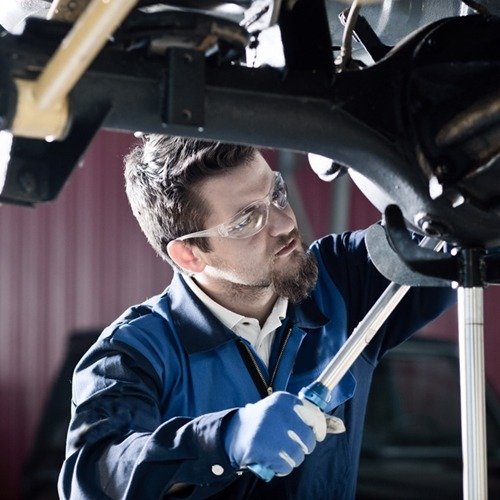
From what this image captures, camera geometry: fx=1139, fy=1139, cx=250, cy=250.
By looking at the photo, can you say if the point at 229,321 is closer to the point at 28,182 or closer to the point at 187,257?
the point at 187,257

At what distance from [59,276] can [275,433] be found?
4.44 metres

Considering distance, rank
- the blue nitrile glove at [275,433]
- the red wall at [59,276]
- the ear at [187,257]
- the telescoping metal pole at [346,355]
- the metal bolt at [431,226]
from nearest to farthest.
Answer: the metal bolt at [431,226] → the blue nitrile glove at [275,433] → the telescoping metal pole at [346,355] → the ear at [187,257] → the red wall at [59,276]

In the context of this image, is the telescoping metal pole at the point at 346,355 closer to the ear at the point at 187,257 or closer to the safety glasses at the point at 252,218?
the safety glasses at the point at 252,218

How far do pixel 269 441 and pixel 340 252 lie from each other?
87 centimetres

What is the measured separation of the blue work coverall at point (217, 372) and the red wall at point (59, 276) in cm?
357

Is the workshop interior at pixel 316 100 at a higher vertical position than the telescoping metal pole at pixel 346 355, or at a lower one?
higher

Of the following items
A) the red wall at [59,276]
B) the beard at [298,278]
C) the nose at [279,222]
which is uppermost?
the red wall at [59,276]

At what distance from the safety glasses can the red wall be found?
11.6ft

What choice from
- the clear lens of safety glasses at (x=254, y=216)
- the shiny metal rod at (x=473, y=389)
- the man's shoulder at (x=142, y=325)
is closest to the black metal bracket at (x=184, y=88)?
the shiny metal rod at (x=473, y=389)

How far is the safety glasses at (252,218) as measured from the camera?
7.36 ft

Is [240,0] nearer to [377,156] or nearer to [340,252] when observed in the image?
[377,156]

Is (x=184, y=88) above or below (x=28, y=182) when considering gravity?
above

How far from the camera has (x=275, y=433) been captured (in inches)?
60.6

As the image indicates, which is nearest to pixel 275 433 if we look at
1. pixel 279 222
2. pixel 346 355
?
pixel 346 355
